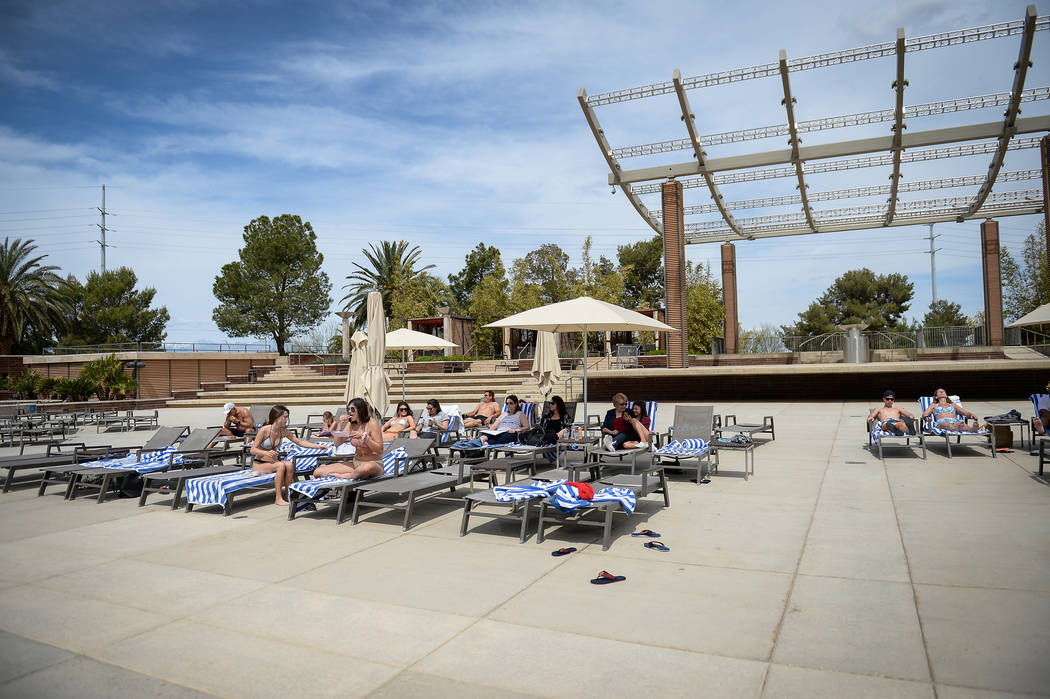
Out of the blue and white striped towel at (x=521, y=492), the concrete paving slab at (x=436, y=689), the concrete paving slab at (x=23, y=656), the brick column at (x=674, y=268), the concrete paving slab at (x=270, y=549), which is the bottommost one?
the concrete paving slab at (x=23, y=656)

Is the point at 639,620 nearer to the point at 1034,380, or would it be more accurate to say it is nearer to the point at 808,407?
the point at 808,407

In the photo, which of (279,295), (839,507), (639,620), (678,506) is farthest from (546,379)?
(279,295)

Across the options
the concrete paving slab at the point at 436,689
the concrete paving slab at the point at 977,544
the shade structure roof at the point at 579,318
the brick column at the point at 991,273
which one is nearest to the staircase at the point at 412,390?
the shade structure roof at the point at 579,318

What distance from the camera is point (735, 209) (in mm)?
25031

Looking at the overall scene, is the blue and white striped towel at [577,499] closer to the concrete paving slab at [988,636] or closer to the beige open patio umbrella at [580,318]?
the concrete paving slab at [988,636]

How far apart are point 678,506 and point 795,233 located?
24053mm

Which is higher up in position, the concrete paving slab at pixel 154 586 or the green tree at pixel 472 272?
the green tree at pixel 472 272

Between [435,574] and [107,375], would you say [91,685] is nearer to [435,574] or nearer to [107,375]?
[435,574]

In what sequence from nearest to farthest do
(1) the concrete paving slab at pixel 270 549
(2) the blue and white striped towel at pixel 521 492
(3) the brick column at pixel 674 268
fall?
(1) the concrete paving slab at pixel 270 549 < (2) the blue and white striped towel at pixel 521 492 < (3) the brick column at pixel 674 268

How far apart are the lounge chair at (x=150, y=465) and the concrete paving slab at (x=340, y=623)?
12.7 feet

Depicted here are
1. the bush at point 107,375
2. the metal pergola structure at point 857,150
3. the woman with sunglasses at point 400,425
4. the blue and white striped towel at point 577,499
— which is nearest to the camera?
the blue and white striped towel at point 577,499

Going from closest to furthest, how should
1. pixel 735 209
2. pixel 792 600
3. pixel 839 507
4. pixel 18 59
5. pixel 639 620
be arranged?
1. pixel 639 620
2. pixel 792 600
3. pixel 839 507
4. pixel 18 59
5. pixel 735 209

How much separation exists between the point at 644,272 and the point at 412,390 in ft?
123

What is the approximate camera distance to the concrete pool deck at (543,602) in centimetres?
312
